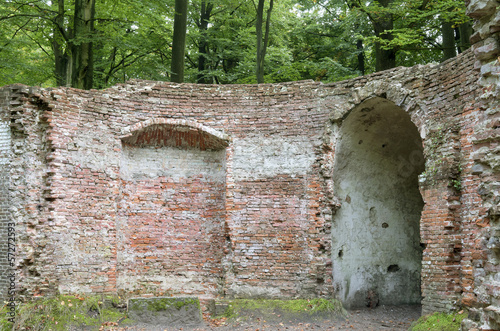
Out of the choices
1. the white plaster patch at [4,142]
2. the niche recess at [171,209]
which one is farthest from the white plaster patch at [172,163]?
the white plaster patch at [4,142]

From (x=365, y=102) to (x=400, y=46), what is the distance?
3933 mm

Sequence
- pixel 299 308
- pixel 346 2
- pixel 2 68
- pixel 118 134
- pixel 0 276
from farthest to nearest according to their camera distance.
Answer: pixel 346 2, pixel 2 68, pixel 118 134, pixel 299 308, pixel 0 276

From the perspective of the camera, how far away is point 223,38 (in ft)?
53.2

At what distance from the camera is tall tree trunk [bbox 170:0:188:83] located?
41.8ft

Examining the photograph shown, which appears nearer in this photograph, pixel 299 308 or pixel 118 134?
pixel 299 308

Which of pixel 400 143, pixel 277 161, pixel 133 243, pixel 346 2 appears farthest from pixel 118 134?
pixel 346 2

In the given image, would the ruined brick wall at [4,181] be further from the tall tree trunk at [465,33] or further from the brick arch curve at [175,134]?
the tall tree trunk at [465,33]

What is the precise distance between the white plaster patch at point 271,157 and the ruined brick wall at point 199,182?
0.02m

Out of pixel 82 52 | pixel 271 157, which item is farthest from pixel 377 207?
pixel 82 52

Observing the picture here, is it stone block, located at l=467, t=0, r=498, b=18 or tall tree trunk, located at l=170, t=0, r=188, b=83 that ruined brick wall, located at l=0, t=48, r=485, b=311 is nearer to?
tall tree trunk, located at l=170, t=0, r=188, b=83

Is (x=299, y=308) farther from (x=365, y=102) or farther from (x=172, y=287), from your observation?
(x=365, y=102)

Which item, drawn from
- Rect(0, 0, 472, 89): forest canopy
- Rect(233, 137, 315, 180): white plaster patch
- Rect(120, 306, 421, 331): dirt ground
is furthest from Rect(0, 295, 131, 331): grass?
Rect(0, 0, 472, 89): forest canopy

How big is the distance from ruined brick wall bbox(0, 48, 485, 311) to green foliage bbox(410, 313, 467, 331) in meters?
0.34

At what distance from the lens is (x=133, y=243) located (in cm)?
971
